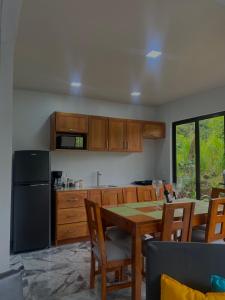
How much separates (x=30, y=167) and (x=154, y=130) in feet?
9.11

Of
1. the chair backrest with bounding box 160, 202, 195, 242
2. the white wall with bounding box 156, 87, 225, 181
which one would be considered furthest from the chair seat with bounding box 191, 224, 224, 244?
the white wall with bounding box 156, 87, 225, 181

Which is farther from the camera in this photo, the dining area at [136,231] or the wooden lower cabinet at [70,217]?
the wooden lower cabinet at [70,217]

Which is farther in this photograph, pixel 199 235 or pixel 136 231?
pixel 199 235

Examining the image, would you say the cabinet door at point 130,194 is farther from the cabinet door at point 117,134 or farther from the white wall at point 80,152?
the cabinet door at point 117,134

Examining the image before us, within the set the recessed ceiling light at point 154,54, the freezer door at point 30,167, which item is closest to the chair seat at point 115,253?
the freezer door at point 30,167

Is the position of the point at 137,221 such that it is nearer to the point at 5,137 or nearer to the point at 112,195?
the point at 5,137

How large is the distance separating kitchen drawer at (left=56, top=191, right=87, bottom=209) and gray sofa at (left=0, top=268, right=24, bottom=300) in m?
2.85

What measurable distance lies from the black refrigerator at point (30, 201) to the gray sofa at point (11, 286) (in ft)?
8.75

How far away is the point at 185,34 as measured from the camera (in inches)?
99.7

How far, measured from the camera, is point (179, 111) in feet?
16.9

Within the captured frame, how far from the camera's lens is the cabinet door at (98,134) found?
15.2 feet

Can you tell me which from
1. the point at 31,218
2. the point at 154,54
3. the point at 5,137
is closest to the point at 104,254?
the point at 5,137

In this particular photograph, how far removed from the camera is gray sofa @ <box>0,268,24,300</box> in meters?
1.20

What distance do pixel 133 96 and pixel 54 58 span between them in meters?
2.13
